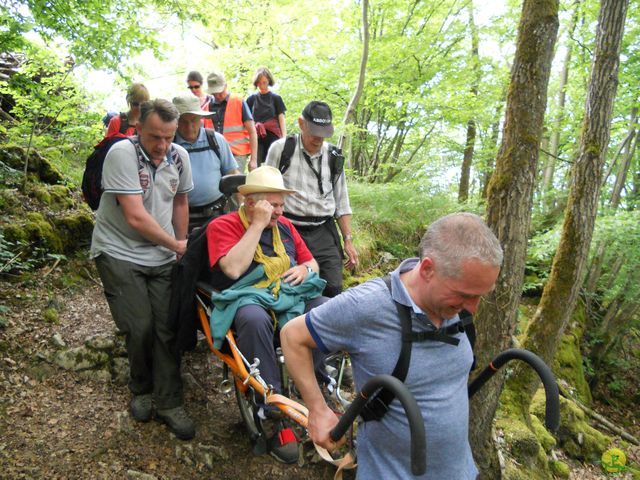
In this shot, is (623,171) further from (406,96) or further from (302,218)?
(302,218)

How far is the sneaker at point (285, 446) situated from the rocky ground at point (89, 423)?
1.61 feet

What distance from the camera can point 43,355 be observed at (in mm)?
3945

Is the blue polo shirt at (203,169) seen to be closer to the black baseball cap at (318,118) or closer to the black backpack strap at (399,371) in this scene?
the black baseball cap at (318,118)

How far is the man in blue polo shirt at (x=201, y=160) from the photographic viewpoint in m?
4.20

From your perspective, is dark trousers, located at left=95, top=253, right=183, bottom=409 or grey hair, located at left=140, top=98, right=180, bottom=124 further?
dark trousers, located at left=95, top=253, right=183, bottom=409

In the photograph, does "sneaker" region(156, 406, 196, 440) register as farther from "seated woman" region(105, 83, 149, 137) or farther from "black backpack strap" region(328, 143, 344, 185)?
"seated woman" region(105, 83, 149, 137)

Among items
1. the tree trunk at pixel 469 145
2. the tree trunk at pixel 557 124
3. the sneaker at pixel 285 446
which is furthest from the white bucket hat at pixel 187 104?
the tree trunk at pixel 469 145

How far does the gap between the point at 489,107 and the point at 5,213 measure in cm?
1116

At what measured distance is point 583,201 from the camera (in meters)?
5.47

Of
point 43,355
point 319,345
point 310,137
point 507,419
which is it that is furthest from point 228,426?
point 507,419

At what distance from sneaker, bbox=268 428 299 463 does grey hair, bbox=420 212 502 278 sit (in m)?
1.82

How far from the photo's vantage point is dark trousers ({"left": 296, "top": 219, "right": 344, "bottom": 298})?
4.23 m

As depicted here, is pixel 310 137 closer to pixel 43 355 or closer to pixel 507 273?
pixel 507 273

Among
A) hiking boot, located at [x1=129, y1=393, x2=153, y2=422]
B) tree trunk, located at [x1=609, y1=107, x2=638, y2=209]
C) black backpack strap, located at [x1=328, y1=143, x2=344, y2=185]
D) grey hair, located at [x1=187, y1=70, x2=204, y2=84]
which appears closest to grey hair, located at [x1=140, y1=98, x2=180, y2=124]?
black backpack strap, located at [x1=328, y1=143, x2=344, y2=185]
